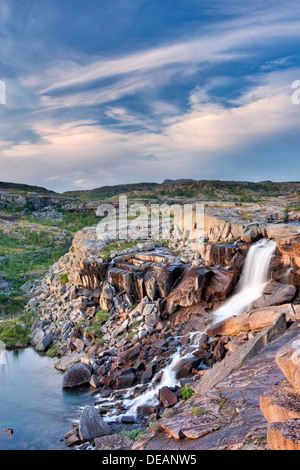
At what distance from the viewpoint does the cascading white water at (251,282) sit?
2416cm

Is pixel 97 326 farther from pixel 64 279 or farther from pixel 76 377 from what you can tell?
pixel 64 279

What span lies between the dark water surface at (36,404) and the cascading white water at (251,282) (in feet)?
35.4

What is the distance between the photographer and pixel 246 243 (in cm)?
2853

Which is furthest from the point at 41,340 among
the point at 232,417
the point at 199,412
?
the point at 232,417

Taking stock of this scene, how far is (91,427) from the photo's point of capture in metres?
16.9

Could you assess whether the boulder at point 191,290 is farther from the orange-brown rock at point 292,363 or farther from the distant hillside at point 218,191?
the distant hillside at point 218,191

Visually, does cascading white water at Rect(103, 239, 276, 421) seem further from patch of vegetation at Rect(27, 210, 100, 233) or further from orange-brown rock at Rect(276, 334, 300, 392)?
patch of vegetation at Rect(27, 210, 100, 233)

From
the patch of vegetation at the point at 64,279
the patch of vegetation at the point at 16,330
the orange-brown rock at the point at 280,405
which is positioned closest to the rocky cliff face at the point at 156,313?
the patch of vegetation at the point at 16,330

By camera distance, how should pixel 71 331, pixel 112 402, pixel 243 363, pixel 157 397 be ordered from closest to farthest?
pixel 243 363 → pixel 157 397 → pixel 112 402 → pixel 71 331

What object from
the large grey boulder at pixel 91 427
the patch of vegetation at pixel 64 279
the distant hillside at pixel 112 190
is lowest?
the large grey boulder at pixel 91 427

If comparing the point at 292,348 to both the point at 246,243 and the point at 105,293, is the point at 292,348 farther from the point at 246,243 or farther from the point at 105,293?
the point at 105,293

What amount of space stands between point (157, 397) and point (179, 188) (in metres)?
99.0

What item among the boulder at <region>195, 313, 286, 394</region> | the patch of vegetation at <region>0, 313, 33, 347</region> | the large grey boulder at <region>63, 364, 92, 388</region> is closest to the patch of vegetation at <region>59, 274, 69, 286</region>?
the patch of vegetation at <region>0, 313, 33, 347</region>
